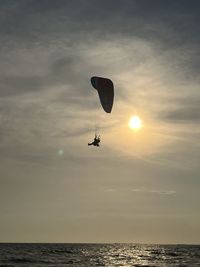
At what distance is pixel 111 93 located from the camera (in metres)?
40.0

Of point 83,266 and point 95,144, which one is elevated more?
point 95,144

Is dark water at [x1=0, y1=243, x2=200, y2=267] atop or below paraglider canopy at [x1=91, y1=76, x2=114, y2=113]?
below

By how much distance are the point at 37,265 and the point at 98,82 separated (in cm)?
1892

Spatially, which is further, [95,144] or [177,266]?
[177,266]

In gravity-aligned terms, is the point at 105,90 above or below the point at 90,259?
above

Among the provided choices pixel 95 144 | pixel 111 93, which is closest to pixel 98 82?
pixel 111 93

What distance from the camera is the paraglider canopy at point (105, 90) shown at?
3962 centimetres

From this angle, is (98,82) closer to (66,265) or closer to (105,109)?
(105,109)

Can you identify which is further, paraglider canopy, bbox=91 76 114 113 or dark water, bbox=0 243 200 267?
dark water, bbox=0 243 200 267

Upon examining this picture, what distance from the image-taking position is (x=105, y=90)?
3975 centimetres

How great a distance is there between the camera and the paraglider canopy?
39.6m

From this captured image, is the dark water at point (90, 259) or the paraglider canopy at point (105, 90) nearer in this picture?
the paraglider canopy at point (105, 90)

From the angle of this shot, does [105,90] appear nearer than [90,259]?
Yes

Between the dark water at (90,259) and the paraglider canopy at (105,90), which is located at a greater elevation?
the paraglider canopy at (105,90)
